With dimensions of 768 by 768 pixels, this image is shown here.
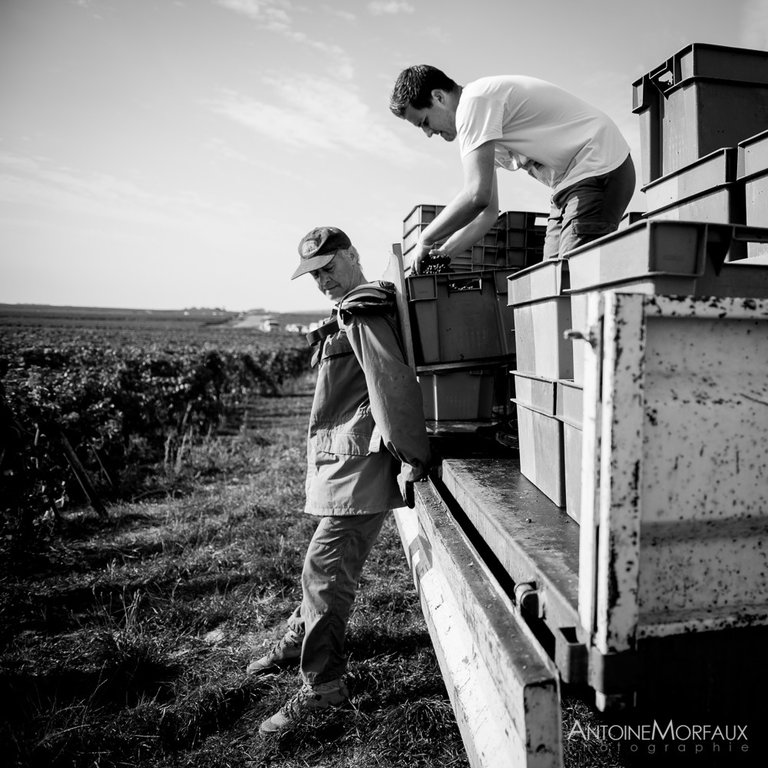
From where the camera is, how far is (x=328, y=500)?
2.56 meters

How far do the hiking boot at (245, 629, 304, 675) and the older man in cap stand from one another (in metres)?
0.32

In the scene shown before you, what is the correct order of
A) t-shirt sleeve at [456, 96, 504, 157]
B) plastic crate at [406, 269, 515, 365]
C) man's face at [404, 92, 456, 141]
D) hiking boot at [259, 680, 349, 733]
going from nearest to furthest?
hiking boot at [259, 680, 349, 733] < t-shirt sleeve at [456, 96, 504, 157] < man's face at [404, 92, 456, 141] < plastic crate at [406, 269, 515, 365]

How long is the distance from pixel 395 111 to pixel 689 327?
2.29 meters

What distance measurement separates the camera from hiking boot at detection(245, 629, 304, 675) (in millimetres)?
2916

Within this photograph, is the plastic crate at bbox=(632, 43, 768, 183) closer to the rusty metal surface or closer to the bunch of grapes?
the bunch of grapes

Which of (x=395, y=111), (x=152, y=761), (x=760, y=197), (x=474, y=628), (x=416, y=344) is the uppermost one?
(x=395, y=111)

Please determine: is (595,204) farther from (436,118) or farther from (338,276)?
(338,276)

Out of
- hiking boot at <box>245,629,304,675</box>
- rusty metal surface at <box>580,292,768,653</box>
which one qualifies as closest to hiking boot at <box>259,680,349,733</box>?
hiking boot at <box>245,629,304,675</box>

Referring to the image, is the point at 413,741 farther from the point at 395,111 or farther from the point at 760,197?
the point at 395,111

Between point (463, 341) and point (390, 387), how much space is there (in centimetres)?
82

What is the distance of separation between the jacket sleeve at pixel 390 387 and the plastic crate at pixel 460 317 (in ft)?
1.87

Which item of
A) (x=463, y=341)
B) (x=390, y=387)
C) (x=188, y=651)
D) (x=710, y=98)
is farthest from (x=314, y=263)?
(x=188, y=651)

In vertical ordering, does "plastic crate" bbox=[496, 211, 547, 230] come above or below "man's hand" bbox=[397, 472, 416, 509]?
above

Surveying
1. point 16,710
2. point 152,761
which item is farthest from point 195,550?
point 152,761
